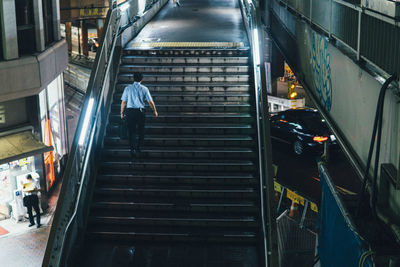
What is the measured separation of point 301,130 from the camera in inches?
659

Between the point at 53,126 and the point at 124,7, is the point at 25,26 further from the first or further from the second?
the point at 53,126

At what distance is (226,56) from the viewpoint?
1245 centimetres

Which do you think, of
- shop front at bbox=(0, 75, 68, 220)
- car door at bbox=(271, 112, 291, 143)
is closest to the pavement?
shop front at bbox=(0, 75, 68, 220)

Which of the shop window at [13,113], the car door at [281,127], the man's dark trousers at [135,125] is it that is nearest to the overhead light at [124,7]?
the shop window at [13,113]

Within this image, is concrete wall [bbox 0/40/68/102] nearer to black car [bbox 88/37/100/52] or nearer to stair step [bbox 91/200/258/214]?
stair step [bbox 91/200/258/214]

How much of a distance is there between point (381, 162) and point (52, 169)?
42.7 feet

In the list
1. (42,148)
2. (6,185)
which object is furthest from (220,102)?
(6,185)

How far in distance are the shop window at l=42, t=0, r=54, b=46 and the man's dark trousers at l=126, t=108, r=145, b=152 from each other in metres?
6.81

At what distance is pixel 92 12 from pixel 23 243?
1913 centimetres

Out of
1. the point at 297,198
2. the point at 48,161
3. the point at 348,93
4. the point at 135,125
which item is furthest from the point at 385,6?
the point at 48,161

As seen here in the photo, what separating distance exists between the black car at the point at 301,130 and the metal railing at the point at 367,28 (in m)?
7.77

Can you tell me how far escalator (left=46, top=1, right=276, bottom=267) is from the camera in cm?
867

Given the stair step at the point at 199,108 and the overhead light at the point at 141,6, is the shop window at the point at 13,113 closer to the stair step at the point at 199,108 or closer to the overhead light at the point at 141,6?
the stair step at the point at 199,108

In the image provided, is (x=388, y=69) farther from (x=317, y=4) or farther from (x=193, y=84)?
(x=193, y=84)
